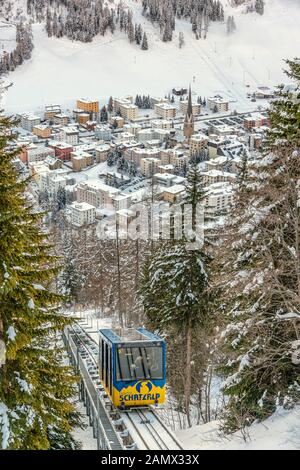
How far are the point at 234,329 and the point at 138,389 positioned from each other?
4534mm

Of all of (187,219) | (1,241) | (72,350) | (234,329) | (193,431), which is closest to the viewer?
(1,241)

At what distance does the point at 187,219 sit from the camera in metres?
30.0

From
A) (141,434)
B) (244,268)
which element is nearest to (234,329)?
(244,268)

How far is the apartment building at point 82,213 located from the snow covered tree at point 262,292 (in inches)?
5442

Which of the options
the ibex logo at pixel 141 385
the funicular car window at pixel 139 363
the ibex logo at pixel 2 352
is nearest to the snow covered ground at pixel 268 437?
the ibex logo at pixel 141 385

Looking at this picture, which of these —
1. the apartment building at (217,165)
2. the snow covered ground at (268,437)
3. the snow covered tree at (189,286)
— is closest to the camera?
the snow covered ground at (268,437)

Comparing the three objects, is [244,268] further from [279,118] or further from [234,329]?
[279,118]

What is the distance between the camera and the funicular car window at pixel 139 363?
24.2 m

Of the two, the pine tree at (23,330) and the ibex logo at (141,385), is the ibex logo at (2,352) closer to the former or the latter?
the pine tree at (23,330)

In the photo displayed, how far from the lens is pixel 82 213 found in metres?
163

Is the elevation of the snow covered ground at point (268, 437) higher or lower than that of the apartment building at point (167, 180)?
higher

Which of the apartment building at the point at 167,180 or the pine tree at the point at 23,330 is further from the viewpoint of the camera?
the apartment building at the point at 167,180

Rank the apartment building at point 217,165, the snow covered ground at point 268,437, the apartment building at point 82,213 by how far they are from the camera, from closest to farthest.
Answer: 1. the snow covered ground at point 268,437
2. the apartment building at point 82,213
3. the apartment building at point 217,165

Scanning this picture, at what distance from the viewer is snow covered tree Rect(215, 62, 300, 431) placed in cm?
2027
